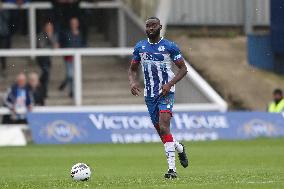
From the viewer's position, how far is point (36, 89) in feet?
91.6

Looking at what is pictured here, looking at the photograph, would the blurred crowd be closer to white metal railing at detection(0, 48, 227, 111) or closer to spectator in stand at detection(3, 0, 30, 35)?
spectator in stand at detection(3, 0, 30, 35)

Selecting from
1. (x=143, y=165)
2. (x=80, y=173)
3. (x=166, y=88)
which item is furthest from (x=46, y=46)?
(x=80, y=173)

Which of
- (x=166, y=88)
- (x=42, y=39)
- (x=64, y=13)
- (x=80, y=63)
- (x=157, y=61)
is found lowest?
(x=80, y=63)

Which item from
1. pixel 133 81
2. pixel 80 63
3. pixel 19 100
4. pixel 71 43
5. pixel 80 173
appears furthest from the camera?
pixel 71 43

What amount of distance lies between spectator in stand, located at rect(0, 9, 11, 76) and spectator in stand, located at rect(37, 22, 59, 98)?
0.89 meters

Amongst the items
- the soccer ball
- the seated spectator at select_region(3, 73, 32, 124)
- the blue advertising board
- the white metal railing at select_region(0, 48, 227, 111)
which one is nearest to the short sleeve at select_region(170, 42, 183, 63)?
the soccer ball

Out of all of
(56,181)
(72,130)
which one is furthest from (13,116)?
(56,181)

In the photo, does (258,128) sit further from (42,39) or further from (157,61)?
(157,61)

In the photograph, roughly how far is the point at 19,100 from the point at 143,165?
9223mm

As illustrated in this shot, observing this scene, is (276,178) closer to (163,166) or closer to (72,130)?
(163,166)

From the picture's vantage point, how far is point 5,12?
30.2 metres

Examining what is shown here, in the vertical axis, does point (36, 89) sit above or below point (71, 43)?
below

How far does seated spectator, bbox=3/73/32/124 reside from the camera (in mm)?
27156

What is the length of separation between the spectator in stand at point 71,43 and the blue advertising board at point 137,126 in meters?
2.42
